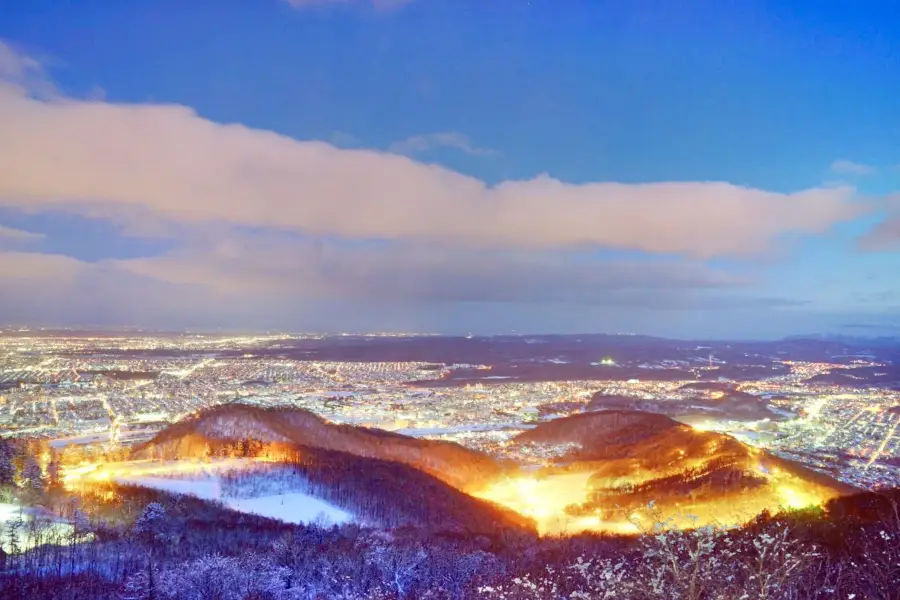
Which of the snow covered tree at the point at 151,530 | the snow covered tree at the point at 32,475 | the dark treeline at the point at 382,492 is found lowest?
the dark treeline at the point at 382,492

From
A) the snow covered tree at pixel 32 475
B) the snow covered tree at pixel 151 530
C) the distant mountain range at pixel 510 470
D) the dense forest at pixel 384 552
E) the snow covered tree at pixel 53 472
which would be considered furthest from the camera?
the snow covered tree at pixel 53 472

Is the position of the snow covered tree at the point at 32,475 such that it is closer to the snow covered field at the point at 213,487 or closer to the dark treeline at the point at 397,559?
the snow covered field at the point at 213,487

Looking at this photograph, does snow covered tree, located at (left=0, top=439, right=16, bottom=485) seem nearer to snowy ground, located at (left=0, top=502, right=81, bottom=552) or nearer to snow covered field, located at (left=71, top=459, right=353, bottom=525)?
snow covered field, located at (left=71, top=459, right=353, bottom=525)

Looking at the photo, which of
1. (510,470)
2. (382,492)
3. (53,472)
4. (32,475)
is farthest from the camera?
(510,470)

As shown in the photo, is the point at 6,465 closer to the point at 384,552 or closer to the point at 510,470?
the point at 384,552

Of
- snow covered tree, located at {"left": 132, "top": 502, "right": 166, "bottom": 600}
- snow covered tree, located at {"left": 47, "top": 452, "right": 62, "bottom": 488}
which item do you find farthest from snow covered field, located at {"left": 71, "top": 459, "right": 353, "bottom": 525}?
snow covered tree, located at {"left": 132, "top": 502, "right": 166, "bottom": 600}

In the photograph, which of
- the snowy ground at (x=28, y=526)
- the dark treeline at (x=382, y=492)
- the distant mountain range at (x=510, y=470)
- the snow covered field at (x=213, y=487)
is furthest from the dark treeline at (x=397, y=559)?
the distant mountain range at (x=510, y=470)

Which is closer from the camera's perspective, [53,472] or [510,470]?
[53,472]

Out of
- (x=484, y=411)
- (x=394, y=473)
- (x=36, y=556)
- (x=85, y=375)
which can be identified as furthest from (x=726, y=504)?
(x=85, y=375)

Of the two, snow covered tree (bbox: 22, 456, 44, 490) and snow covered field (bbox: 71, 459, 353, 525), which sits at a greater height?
snow covered tree (bbox: 22, 456, 44, 490)

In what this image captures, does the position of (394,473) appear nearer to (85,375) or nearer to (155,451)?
(155,451)

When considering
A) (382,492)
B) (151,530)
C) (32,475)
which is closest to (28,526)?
(151,530)
